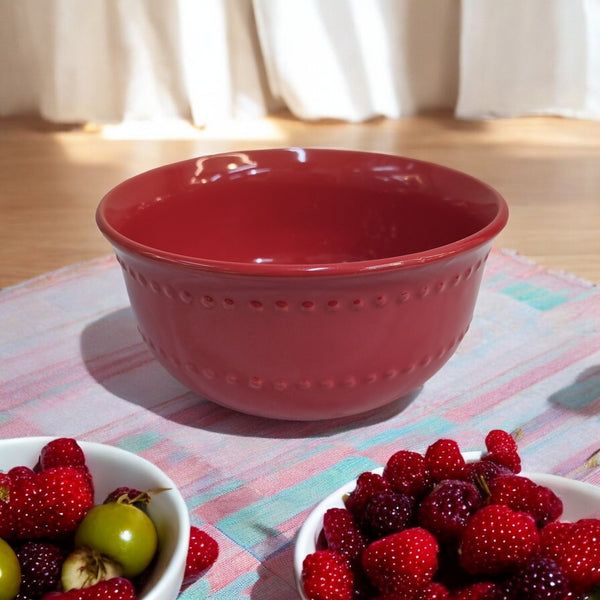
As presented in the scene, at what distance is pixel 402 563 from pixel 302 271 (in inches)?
10.1

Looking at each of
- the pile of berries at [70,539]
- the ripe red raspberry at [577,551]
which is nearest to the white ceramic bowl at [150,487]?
the pile of berries at [70,539]

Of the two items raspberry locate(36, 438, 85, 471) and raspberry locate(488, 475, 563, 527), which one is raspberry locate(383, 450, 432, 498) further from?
raspberry locate(36, 438, 85, 471)

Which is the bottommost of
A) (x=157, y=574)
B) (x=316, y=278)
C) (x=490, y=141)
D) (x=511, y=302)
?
(x=490, y=141)

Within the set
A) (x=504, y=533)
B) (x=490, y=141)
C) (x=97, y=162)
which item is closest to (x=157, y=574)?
(x=504, y=533)

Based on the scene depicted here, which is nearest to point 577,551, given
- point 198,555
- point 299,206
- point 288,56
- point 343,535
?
point 343,535

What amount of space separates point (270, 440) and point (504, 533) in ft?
1.11

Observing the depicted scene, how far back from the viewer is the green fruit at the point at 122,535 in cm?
60

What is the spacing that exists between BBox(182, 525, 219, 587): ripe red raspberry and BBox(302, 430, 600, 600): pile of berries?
0.09 m

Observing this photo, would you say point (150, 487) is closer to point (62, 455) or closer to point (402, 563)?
point (62, 455)

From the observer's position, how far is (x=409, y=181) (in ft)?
3.28

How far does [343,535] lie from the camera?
0.61 m

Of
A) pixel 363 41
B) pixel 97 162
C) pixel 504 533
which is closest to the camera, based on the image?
pixel 504 533

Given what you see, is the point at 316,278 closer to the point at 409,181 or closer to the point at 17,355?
the point at 409,181

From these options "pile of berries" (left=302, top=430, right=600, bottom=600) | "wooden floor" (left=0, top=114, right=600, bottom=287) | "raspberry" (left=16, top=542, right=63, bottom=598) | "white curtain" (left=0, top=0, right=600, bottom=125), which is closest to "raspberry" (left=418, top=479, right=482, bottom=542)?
"pile of berries" (left=302, top=430, right=600, bottom=600)
